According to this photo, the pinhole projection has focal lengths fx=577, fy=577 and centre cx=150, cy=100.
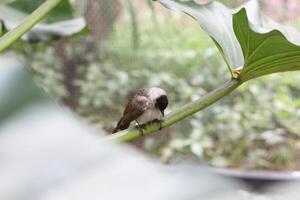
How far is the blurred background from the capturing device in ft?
7.34

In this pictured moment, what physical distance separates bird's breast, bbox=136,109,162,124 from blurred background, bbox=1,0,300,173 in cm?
128

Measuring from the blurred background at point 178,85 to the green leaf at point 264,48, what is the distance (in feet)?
4.83

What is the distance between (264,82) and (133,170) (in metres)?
2.31

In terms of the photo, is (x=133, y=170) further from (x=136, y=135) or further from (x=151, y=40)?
(x=151, y=40)

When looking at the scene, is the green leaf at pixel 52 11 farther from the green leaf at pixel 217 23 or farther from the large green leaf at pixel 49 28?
the green leaf at pixel 217 23

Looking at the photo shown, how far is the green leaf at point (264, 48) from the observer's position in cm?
54

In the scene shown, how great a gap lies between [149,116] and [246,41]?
25cm

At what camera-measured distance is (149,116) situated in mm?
790

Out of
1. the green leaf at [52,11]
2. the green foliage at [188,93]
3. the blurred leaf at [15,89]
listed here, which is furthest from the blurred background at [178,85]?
the blurred leaf at [15,89]

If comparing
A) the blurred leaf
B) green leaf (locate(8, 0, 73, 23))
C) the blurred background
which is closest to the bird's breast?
green leaf (locate(8, 0, 73, 23))

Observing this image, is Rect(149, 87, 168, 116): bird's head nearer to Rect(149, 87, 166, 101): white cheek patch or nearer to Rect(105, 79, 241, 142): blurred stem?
Rect(149, 87, 166, 101): white cheek patch

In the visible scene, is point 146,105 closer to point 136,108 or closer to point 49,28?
point 136,108

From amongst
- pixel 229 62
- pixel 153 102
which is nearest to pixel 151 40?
pixel 153 102

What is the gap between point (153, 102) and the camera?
0.81 metres
